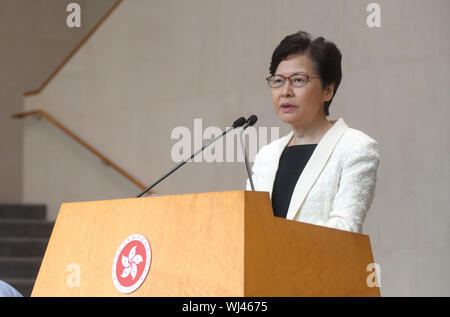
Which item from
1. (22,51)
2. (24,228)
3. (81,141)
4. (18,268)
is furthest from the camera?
(22,51)

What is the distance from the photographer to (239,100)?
4.73 meters

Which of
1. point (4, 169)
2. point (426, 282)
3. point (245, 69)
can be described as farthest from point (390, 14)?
point (4, 169)

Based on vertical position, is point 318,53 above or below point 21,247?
above

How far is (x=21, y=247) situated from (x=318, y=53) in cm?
375

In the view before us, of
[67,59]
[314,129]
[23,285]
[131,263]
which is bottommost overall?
[23,285]

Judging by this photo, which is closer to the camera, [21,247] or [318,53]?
[318,53]

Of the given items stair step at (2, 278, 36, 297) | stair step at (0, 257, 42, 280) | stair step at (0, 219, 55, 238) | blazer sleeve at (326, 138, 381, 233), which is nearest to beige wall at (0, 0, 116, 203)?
stair step at (0, 219, 55, 238)

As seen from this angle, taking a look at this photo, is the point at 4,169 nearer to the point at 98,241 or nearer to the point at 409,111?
the point at 409,111

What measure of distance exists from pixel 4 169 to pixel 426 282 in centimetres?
475

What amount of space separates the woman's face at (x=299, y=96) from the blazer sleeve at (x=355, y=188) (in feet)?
0.78

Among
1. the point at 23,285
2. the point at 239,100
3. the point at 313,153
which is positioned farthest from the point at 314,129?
the point at 23,285

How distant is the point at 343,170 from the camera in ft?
6.66

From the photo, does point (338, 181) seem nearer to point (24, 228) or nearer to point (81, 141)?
point (24, 228)
